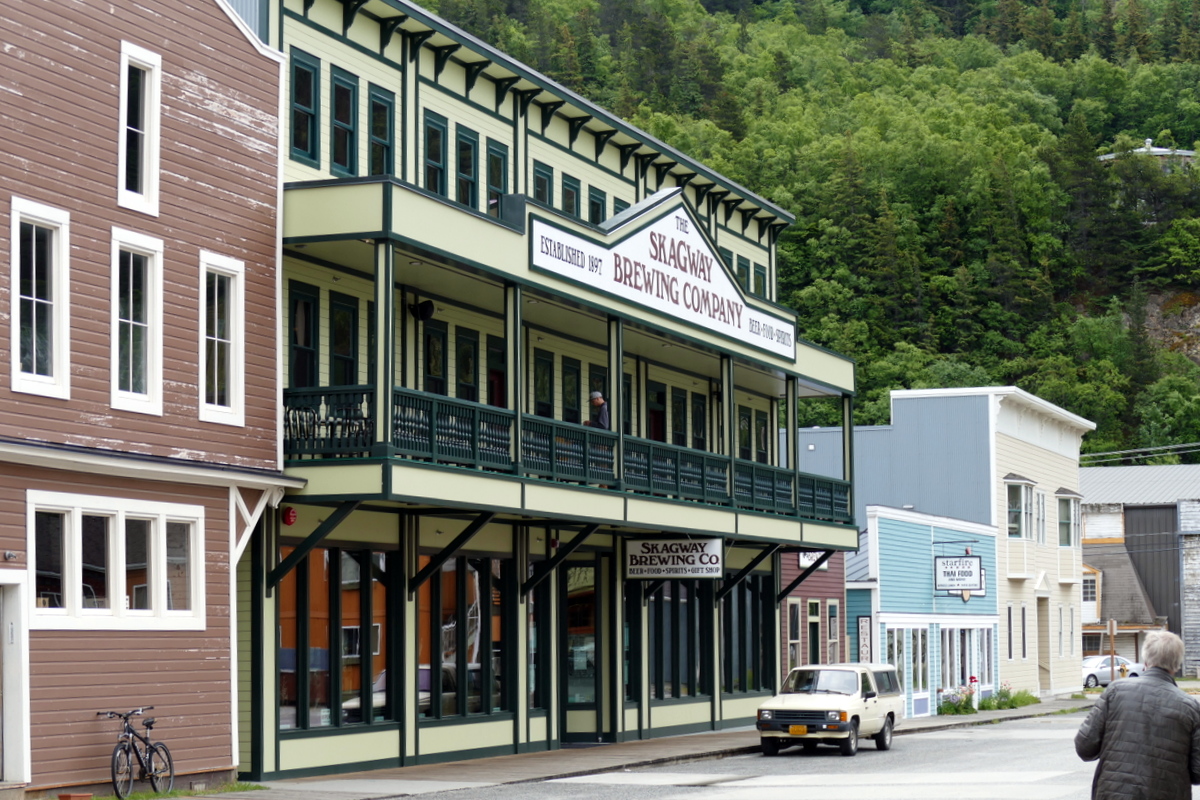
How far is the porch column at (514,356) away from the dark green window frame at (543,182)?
5.27 m

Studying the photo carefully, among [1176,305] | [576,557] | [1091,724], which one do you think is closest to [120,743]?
[1091,724]

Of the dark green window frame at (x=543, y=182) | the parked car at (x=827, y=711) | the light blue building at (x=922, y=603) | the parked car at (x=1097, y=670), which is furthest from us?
the parked car at (x=1097, y=670)

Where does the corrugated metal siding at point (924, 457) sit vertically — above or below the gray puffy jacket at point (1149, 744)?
above

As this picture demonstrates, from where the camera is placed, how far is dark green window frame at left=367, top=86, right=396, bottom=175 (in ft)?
77.6

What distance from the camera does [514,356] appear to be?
75.4 feet

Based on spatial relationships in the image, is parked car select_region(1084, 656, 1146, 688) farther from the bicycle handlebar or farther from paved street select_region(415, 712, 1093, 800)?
the bicycle handlebar

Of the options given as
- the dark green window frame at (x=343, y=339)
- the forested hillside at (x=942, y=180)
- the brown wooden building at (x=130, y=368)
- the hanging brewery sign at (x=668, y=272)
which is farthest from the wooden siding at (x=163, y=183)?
the forested hillside at (x=942, y=180)

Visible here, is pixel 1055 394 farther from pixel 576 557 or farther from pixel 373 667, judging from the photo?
pixel 373 667

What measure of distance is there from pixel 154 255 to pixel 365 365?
4.86 meters

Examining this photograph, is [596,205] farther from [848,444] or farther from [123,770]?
[123,770]

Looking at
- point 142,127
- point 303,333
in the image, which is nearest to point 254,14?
point 142,127

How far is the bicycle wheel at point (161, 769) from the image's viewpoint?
1767cm

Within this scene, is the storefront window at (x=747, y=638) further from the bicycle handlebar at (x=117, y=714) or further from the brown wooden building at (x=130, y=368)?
the bicycle handlebar at (x=117, y=714)

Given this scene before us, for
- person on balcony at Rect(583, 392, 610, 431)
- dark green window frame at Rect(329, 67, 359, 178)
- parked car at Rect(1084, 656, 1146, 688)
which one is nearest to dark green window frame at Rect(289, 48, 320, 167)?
dark green window frame at Rect(329, 67, 359, 178)
